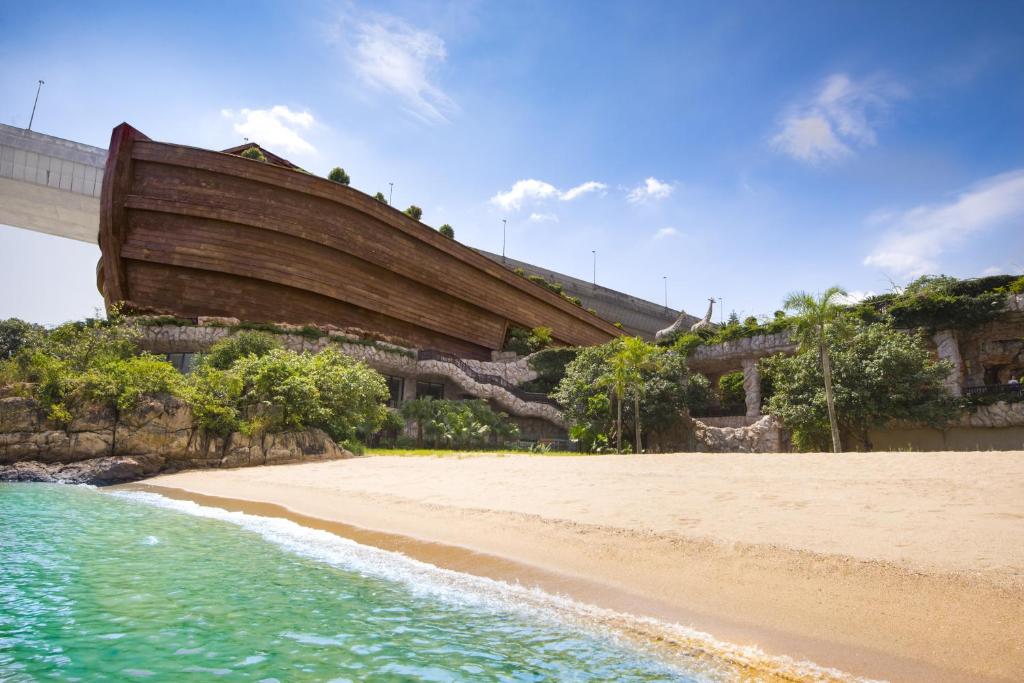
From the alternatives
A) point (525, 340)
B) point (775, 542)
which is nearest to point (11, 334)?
point (525, 340)

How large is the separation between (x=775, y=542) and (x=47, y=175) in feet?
178

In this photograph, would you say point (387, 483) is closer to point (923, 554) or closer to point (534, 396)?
point (923, 554)

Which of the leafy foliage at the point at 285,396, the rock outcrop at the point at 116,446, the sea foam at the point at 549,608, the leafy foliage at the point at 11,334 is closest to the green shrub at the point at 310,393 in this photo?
the leafy foliage at the point at 285,396

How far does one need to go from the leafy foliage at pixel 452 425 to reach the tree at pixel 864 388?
47.4 ft

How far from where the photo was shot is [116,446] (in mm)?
17172

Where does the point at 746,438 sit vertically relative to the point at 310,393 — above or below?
below

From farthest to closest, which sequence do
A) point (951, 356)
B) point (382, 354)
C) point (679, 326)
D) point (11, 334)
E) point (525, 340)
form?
point (679, 326), point (11, 334), point (525, 340), point (382, 354), point (951, 356)

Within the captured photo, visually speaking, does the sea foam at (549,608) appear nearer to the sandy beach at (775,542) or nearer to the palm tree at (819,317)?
the sandy beach at (775,542)

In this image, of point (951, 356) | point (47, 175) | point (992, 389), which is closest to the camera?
point (992, 389)

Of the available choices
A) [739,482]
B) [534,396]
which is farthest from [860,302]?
[739,482]

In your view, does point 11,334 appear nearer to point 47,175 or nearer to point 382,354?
point 47,175

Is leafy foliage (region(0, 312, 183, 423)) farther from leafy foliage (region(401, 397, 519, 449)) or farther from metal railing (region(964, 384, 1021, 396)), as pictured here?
metal railing (region(964, 384, 1021, 396))

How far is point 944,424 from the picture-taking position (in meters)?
24.6

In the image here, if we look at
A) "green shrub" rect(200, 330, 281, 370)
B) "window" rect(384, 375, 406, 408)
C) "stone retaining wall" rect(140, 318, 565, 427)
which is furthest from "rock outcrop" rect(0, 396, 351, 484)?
"window" rect(384, 375, 406, 408)
